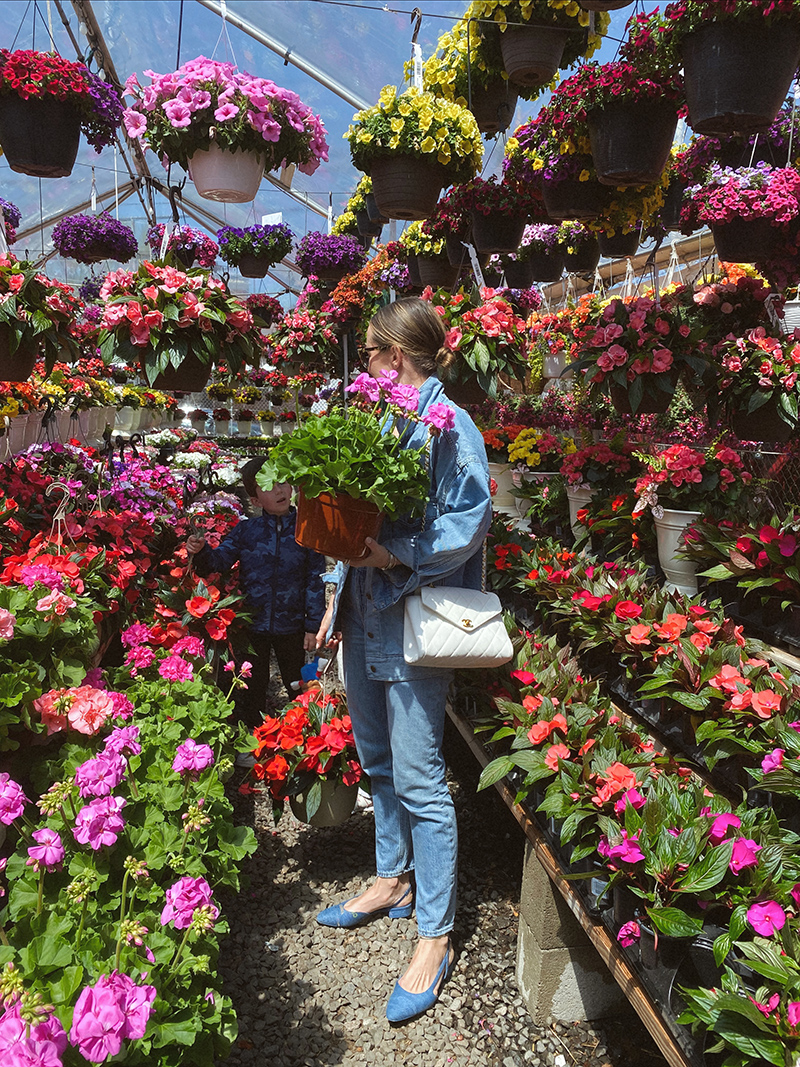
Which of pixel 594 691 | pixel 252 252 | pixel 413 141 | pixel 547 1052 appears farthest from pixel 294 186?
pixel 547 1052

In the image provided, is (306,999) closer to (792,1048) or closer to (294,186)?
(792,1048)

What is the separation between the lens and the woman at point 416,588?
1.83 metres

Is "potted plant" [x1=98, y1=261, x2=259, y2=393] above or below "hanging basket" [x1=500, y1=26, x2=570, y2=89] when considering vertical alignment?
below

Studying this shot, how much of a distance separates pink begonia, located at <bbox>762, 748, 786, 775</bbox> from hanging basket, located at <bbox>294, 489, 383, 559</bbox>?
1.03 metres

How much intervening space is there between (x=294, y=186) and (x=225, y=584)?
8.81 metres

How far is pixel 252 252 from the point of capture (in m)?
6.85

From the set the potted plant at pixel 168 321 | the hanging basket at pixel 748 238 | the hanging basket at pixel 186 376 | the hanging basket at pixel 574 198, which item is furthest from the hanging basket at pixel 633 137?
the hanging basket at pixel 186 376

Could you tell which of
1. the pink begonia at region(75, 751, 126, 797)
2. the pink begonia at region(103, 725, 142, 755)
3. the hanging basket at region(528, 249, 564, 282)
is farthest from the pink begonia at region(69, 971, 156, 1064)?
the hanging basket at region(528, 249, 564, 282)

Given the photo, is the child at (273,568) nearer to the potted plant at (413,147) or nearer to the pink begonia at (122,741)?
the potted plant at (413,147)

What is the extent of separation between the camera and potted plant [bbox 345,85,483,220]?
2.87 m

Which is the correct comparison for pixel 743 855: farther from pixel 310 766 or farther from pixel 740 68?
pixel 740 68

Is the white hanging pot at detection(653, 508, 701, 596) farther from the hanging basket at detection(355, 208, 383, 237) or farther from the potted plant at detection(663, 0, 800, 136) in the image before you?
the hanging basket at detection(355, 208, 383, 237)

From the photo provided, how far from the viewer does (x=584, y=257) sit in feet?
13.8

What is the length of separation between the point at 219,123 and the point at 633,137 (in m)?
1.29
